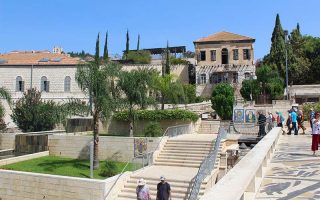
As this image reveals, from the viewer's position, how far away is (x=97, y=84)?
23125 mm

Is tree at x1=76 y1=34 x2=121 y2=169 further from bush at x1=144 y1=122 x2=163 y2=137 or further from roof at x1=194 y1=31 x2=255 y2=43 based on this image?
roof at x1=194 y1=31 x2=255 y2=43

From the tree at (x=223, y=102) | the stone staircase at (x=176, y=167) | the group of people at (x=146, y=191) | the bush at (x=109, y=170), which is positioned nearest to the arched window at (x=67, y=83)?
the tree at (x=223, y=102)

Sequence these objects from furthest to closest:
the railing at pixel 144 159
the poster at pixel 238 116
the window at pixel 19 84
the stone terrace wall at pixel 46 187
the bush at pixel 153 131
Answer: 1. the window at pixel 19 84
2. the poster at pixel 238 116
3. the bush at pixel 153 131
4. the railing at pixel 144 159
5. the stone terrace wall at pixel 46 187

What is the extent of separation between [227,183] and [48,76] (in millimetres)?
52182

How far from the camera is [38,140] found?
29.5 metres

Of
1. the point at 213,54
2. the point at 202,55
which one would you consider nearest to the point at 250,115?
the point at 213,54

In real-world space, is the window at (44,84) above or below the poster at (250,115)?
above

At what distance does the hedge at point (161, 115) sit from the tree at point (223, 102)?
580 centimetres

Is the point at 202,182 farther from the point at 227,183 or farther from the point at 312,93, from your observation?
the point at 312,93

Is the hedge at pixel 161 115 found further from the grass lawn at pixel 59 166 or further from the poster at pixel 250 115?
the grass lawn at pixel 59 166

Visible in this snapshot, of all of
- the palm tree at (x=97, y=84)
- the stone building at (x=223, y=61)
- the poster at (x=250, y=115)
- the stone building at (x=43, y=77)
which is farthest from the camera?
the stone building at (x=223, y=61)

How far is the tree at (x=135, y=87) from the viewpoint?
28047 millimetres

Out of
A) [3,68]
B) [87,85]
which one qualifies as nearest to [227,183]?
[87,85]

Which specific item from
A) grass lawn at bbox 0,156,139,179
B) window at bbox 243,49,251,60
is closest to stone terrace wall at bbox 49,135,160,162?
grass lawn at bbox 0,156,139,179
